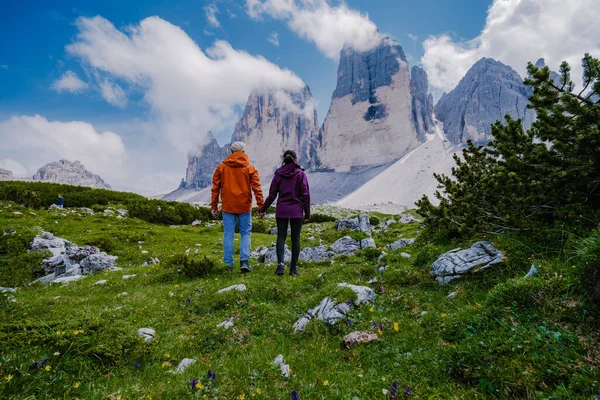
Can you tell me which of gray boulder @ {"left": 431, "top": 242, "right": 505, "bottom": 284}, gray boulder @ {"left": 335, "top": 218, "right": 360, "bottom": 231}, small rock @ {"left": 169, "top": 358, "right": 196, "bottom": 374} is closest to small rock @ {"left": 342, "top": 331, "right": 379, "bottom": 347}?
small rock @ {"left": 169, "top": 358, "right": 196, "bottom": 374}

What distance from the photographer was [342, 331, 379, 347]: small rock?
4.67m

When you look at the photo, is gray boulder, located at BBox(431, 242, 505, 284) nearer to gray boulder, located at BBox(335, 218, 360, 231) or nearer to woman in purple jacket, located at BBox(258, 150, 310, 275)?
woman in purple jacket, located at BBox(258, 150, 310, 275)

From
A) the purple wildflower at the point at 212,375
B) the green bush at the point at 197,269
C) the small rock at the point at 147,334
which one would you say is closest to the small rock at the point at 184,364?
the purple wildflower at the point at 212,375

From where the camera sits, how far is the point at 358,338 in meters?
4.73

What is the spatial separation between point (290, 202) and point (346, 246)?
5.73 m

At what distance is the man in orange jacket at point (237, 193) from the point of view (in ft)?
31.8

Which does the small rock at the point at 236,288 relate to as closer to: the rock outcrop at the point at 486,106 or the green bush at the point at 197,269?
the green bush at the point at 197,269

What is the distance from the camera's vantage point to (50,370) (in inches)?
145

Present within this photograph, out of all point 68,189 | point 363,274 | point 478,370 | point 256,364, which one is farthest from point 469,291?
point 68,189

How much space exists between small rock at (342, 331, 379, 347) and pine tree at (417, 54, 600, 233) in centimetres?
427

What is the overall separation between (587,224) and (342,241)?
940 cm

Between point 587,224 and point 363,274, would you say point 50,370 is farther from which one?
point 587,224

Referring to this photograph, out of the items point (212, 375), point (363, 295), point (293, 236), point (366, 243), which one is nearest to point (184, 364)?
point (212, 375)

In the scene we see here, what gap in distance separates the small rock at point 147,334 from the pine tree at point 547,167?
7.27 metres
